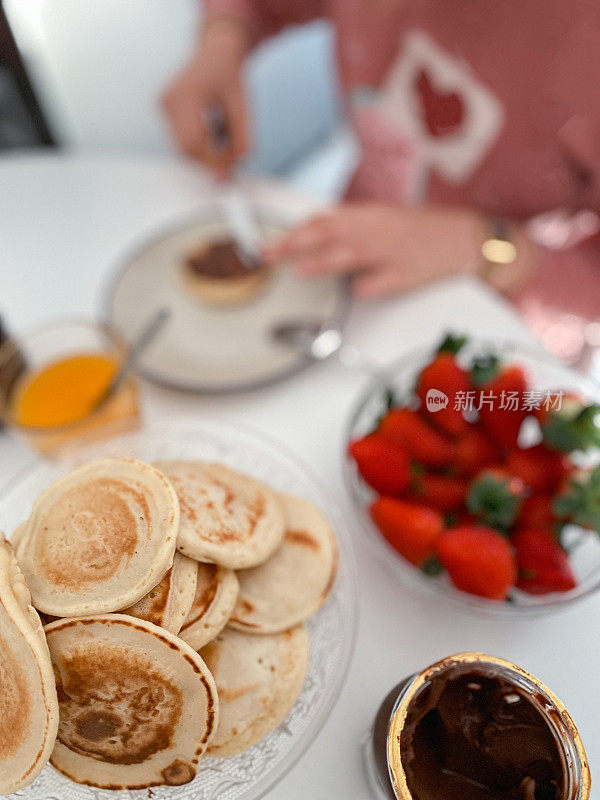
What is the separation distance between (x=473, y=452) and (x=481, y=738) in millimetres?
302

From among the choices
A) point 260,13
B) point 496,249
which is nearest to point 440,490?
point 496,249

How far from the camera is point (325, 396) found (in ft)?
3.09

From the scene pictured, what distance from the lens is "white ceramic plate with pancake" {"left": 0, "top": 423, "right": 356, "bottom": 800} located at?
489 mm

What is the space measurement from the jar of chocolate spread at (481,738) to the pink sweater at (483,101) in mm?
877

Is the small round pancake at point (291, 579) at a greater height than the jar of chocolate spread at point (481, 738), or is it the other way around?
the small round pancake at point (291, 579)

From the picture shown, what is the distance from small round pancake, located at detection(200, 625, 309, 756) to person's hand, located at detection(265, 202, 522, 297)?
2.10 ft

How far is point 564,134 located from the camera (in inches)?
40.8

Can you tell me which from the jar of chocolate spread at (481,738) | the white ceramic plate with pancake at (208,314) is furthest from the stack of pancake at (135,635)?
the white ceramic plate with pancake at (208,314)

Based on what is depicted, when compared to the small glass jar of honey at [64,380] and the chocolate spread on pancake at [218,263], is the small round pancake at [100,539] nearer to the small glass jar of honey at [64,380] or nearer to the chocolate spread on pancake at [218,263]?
the small glass jar of honey at [64,380]

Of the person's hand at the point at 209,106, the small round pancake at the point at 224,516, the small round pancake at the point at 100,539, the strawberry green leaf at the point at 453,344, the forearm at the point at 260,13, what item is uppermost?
the forearm at the point at 260,13

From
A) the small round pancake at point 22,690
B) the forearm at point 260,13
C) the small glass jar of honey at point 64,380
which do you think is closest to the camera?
the small round pancake at point 22,690

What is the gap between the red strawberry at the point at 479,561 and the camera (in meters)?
0.61

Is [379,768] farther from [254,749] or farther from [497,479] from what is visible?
[497,479]

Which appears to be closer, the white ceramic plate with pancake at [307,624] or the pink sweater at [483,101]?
the white ceramic plate with pancake at [307,624]
